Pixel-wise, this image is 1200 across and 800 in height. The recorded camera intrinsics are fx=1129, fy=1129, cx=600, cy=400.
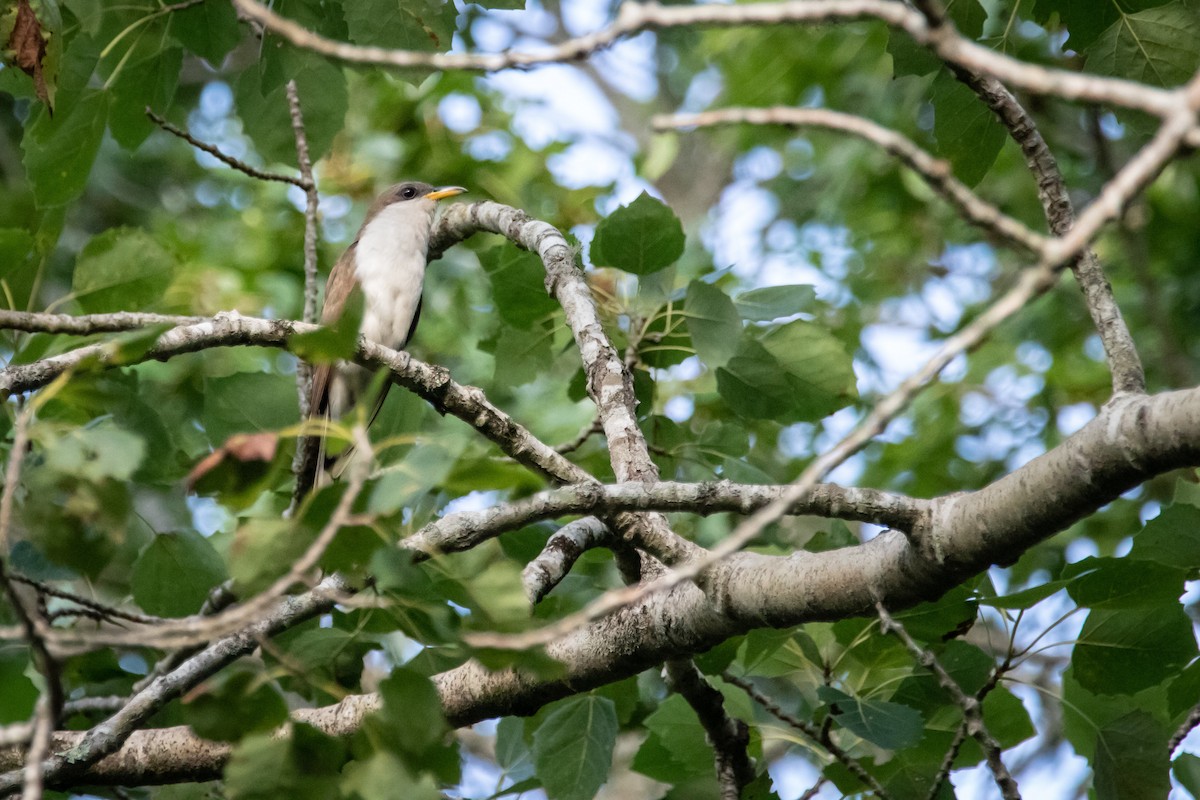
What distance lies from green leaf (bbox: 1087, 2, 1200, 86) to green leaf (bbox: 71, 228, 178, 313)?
2960 mm

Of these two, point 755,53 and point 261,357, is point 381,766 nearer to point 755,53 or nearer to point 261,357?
point 261,357

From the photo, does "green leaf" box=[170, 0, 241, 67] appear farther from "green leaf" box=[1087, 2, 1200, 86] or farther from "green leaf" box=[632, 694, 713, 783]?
"green leaf" box=[1087, 2, 1200, 86]

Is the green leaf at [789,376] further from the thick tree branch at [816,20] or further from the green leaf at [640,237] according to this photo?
the thick tree branch at [816,20]

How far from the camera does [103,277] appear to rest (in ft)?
12.2

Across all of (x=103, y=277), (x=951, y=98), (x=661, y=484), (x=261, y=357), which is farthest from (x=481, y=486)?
(x=261, y=357)

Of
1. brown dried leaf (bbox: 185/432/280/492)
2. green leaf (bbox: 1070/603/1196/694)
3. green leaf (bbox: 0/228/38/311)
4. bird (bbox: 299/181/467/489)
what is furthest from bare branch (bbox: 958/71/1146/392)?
bird (bbox: 299/181/467/489)

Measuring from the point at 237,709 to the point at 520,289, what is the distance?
2.28m

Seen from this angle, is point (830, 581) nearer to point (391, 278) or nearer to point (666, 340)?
point (666, 340)

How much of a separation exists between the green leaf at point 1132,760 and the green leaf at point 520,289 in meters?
2.11

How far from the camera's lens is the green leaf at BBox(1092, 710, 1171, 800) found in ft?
9.21

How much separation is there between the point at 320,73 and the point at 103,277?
0.99 metres

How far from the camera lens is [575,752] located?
3.18 meters

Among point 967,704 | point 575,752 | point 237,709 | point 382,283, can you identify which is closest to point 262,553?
point 237,709

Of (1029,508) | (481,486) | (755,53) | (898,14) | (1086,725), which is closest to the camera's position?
(898,14)
